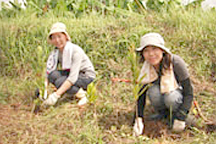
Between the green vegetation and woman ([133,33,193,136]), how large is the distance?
0.51 ft

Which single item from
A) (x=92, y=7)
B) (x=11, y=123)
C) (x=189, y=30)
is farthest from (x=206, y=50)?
(x=11, y=123)

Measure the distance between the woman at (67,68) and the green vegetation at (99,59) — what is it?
145 millimetres

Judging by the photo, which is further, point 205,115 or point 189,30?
point 189,30

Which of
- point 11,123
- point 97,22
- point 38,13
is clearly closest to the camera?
point 11,123

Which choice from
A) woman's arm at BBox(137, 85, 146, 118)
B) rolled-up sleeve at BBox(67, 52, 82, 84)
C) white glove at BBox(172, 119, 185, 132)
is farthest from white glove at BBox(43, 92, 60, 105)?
white glove at BBox(172, 119, 185, 132)

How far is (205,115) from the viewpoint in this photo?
2668 mm

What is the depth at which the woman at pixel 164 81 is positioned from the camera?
2150 mm

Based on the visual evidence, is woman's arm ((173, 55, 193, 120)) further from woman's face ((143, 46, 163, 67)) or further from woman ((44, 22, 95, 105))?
woman ((44, 22, 95, 105))

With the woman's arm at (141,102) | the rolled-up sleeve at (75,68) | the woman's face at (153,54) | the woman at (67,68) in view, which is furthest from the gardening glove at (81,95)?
the woman's face at (153,54)

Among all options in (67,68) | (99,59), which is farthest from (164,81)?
(99,59)

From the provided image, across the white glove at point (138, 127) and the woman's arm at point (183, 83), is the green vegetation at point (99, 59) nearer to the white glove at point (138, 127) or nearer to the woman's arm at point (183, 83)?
the white glove at point (138, 127)

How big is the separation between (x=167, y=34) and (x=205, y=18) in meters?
0.66

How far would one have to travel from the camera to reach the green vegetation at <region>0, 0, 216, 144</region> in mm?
2404

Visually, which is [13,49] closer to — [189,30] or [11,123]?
[11,123]
